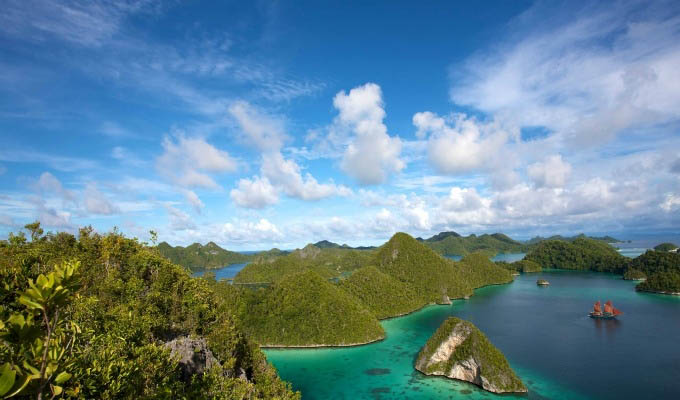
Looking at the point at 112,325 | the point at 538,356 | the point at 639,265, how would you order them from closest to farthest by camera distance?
the point at 112,325, the point at 538,356, the point at 639,265

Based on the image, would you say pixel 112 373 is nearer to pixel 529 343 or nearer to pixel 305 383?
pixel 305 383

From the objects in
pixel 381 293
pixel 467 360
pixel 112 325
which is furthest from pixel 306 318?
pixel 112 325

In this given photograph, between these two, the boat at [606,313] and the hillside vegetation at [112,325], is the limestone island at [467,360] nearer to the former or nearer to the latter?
the hillside vegetation at [112,325]

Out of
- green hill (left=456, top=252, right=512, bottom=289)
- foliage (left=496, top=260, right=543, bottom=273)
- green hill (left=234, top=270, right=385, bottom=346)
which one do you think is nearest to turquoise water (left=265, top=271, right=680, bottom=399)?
green hill (left=234, top=270, right=385, bottom=346)

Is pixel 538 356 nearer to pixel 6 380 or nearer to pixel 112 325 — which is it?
pixel 112 325

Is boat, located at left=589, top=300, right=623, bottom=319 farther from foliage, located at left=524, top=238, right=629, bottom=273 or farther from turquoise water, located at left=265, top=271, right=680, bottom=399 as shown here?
foliage, located at left=524, top=238, right=629, bottom=273
